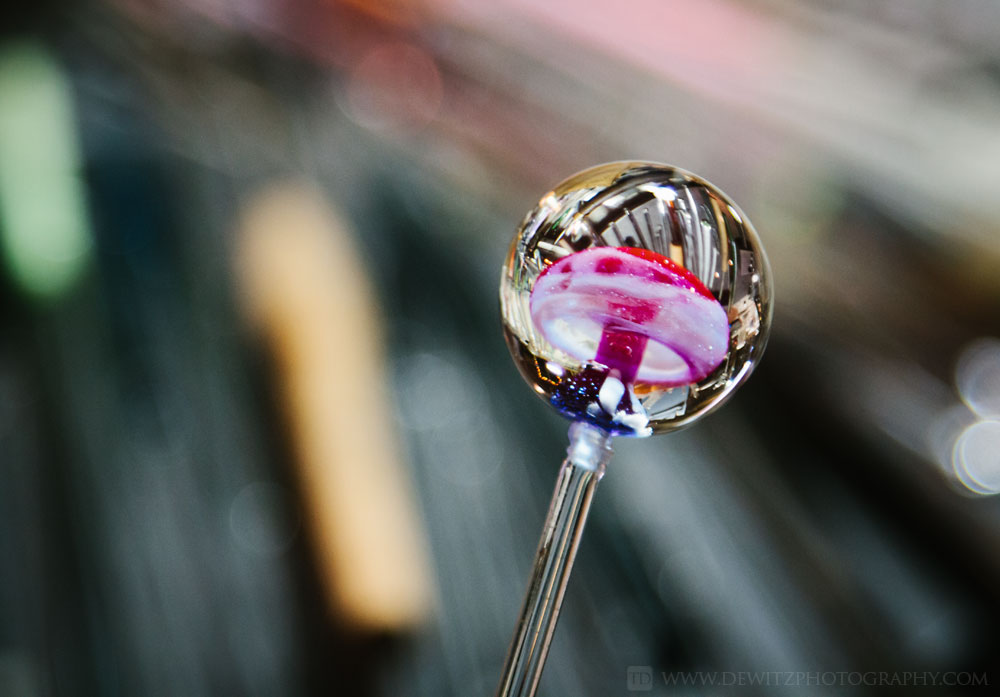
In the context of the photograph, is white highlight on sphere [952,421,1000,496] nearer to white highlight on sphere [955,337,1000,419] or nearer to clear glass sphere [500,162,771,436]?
white highlight on sphere [955,337,1000,419]

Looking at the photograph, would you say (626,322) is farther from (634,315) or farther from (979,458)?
(979,458)

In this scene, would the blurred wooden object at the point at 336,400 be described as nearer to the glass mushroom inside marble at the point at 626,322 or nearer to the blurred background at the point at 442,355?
the blurred background at the point at 442,355

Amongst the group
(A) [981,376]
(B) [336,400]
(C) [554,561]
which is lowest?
(C) [554,561]

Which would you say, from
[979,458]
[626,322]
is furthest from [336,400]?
[626,322]

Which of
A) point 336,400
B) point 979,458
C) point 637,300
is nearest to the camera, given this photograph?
point 637,300

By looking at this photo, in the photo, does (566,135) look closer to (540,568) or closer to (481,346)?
(481,346)

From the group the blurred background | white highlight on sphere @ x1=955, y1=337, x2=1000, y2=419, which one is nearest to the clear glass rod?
the blurred background
